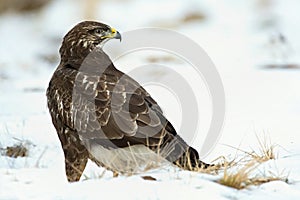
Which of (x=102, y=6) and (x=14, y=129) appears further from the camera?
(x=102, y=6)

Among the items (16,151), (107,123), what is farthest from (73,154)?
(16,151)

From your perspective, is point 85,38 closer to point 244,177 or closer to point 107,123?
point 107,123

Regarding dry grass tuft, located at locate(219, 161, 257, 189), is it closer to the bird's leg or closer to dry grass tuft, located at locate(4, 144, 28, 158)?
the bird's leg

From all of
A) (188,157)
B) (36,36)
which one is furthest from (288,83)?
(36,36)

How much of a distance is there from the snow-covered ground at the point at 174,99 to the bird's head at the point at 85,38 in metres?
0.95

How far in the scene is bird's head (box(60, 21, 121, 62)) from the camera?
6148 mm

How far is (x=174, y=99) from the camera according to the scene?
9.88 meters

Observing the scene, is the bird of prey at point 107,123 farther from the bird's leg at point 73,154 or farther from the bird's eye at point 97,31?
the bird's eye at point 97,31

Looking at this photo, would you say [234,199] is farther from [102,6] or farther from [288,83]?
[102,6]

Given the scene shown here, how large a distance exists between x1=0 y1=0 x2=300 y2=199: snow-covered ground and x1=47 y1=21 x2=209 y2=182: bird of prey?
0.97 ft

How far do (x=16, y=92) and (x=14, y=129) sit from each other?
379cm

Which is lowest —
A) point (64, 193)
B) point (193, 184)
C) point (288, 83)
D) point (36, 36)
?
point (36, 36)

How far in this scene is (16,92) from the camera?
11.2m

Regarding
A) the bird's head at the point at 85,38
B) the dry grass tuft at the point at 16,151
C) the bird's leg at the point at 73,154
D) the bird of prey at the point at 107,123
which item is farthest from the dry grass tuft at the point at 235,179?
the dry grass tuft at the point at 16,151
